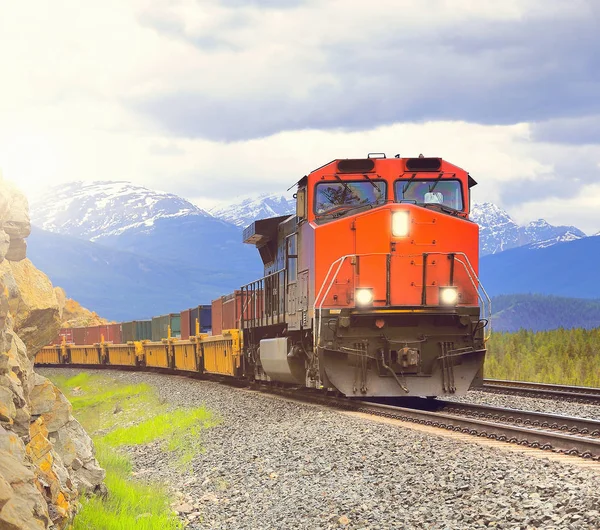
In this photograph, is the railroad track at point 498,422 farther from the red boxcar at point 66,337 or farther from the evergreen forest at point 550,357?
the red boxcar at point 66,337

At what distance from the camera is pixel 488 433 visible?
9836mm

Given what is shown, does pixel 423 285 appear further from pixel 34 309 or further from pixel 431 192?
pixel 34 309

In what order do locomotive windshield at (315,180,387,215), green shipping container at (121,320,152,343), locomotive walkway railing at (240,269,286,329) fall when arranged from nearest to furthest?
locomotive windshield at (315,180,387,215), locomotive walkway railing at (240,269,286,329), green shipping container at (121,320,152,343)

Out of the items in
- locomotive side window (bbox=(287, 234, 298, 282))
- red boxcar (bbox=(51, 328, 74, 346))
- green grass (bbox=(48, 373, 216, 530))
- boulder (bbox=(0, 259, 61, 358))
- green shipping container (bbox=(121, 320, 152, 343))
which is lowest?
green grass (bbox=(48, 373, 216, 530))

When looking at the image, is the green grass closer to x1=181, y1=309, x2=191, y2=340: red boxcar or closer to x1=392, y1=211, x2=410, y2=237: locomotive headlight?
x1=181, y1=309, x2=191, y2=340: red boxcar

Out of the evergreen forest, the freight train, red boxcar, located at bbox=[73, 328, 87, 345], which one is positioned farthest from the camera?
red boxcar, located at bbox=[73, 328, 87, 345]

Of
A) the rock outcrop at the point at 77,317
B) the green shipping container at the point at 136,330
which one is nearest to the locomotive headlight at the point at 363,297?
the green shipping container at the point at 136,330

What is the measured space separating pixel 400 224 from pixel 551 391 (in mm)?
5151

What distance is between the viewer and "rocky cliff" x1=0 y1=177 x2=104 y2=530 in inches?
216

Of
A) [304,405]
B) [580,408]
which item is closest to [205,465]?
[304,405]

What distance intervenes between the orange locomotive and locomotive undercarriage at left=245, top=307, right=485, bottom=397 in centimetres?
2

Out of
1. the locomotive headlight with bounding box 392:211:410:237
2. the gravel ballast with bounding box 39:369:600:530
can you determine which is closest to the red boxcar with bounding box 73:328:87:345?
the locomotive headlight with bounding box 392:211:410:237

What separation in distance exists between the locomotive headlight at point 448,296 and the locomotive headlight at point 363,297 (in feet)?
3.71

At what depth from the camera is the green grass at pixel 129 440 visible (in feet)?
24.3
